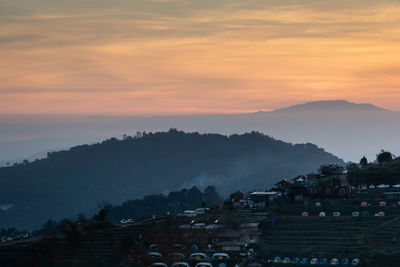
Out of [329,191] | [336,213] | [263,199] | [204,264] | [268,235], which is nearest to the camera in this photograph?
[204,264]

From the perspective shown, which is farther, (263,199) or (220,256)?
(263,199)

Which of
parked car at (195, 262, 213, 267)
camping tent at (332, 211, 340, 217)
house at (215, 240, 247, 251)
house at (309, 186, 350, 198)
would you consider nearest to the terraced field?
parked car at (195, 262, 213, 267)

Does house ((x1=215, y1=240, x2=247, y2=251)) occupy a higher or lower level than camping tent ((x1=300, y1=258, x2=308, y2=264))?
higher

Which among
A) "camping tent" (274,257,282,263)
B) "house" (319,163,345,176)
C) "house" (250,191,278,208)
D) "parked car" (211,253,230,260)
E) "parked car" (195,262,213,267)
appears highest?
"house" (319,163,345,176)

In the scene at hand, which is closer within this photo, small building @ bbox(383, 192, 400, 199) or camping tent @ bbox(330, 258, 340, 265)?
camping tent @ bbox(330, 258, 340, 265)

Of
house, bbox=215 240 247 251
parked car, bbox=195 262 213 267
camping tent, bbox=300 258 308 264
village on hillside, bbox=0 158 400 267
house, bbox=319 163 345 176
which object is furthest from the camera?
house, bbox=319 163 345 176

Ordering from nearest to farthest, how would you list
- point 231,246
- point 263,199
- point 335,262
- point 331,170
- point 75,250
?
point 75,250 → point 335,262 → point 231,246 → point 263,199 → point 331,170

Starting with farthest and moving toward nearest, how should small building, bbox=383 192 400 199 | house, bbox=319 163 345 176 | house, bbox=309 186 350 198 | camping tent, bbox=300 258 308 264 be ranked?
house, bbox=319 163 345 176 < house, bbox=309 186 350 198 < small building, bbox=383 192 400 199 < camping tent, bbox=300 258 308 264

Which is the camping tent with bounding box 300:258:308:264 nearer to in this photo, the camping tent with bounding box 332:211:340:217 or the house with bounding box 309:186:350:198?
the camping tent with bounding box 332:211:340:217

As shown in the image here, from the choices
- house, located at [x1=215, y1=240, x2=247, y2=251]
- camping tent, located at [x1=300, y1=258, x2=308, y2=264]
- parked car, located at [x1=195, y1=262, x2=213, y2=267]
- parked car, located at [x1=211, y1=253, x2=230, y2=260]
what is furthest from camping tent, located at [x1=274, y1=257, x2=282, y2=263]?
parked car, located at [x1=195, y1=262, x2=213, y2=267]

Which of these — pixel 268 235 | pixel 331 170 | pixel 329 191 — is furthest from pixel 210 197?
pixel 268 235

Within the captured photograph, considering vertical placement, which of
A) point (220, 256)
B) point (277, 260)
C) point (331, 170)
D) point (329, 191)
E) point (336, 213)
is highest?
point (331, 170)

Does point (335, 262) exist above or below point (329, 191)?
below

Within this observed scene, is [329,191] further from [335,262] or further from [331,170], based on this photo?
[335,262]
